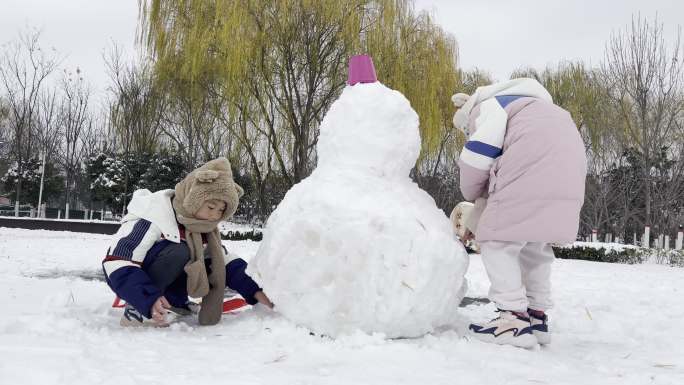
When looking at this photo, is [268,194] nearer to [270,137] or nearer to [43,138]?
[270,137]

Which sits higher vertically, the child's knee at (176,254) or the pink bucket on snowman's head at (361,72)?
the pink bucket on snowman's head at (361,72)

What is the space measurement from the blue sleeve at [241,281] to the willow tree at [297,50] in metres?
9.77

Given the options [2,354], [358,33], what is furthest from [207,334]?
[358,33]

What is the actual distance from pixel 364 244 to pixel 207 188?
91 centimetres

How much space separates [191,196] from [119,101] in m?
19.7

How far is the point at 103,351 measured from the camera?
195cm

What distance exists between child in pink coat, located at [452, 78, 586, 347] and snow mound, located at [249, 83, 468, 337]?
211 mm

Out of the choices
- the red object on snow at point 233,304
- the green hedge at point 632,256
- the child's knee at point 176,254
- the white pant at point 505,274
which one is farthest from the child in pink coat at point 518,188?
the green hedge at point 632,256

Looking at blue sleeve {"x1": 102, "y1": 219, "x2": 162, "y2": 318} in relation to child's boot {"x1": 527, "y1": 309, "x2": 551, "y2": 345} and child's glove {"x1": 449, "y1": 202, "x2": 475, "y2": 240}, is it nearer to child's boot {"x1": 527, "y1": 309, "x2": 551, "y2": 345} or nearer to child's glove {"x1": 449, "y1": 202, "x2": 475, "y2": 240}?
child's glove {"x1": 449, "y1": 202, "x2": 475, "y2": 240}

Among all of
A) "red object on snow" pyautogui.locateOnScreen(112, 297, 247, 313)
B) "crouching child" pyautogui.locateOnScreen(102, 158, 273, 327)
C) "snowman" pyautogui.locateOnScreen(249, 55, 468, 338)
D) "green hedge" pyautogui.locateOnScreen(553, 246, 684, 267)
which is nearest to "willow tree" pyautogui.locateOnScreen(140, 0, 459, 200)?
"green hedge" pyautogui.locateOnScreen(553, 246, 684, 267)

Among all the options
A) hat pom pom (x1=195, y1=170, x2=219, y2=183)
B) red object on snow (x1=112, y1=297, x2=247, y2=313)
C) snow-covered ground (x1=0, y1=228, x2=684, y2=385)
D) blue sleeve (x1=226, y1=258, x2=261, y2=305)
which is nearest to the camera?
snow-covered ground (x1=0, y1=228, x2=684, y2=385)

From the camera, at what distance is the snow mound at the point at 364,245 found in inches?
88.3

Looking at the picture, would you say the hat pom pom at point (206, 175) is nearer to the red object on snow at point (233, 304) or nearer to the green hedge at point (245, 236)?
the red object on snow at point (233, 304)

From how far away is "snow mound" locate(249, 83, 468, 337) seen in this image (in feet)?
7.36
